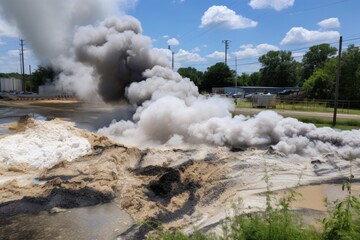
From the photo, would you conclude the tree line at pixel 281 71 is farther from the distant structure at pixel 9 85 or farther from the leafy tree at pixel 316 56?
the distant structure at pixel 9 85

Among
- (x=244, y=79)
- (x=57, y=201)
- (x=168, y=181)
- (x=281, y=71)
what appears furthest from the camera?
(x=244, y=79)

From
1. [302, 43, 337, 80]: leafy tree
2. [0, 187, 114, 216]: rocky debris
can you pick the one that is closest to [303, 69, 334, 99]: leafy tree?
[302, 43, 337, 80]: leafy tree

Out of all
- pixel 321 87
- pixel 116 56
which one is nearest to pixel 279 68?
pixel 321 87

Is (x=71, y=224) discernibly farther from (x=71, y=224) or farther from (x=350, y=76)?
(x=350, y=76)

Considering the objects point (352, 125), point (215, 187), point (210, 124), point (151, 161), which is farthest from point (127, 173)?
point (352, 125)

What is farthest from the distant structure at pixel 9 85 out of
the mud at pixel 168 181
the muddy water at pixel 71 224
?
the muddy water at pixel 71 224

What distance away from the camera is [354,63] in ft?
180

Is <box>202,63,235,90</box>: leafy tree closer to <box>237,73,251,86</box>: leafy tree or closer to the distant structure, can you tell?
<box>237,73,251,86</box>: leafy tree

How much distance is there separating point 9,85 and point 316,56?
3049 inches

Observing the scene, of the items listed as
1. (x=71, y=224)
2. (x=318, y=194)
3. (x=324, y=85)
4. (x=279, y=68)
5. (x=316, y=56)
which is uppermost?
(x=316, y=56)

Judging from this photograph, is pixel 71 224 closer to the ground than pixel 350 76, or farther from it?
closer to the ground

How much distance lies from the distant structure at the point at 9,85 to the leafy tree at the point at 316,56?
7382cm

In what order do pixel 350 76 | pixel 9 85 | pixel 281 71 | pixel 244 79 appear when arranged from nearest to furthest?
pixel 350 76 < pixel 9 85 < pixel 281 71 < pixel 244 79

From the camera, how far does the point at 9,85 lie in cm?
8994
